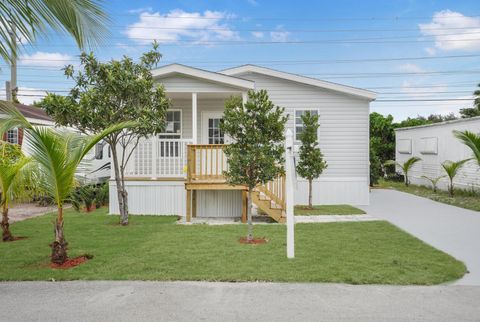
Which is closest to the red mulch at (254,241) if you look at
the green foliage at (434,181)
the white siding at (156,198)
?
the white siding at (156,198)

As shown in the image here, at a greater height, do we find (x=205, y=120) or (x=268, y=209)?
(x=205, y=120)

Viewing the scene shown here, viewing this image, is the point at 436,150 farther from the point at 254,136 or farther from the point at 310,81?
the point at 254,136

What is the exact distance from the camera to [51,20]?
271 centimetres

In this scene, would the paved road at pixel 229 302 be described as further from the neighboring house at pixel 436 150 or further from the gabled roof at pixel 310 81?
the neighboring house at pixel 436 150

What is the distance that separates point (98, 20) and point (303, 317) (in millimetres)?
3061

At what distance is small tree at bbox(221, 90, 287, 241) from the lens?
6.62 meters

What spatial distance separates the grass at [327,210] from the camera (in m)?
9.84

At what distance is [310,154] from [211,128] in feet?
10.8

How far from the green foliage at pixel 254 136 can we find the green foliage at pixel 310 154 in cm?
365

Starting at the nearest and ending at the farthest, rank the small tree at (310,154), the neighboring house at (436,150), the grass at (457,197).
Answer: the small tree at (310,154), the grass at (457,197), the neighboring house at (436,150)

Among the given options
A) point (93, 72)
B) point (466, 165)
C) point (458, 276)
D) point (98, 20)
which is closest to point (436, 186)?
point (466, 165)

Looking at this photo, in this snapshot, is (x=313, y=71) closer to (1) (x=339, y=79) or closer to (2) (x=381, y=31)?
(1) (x=339, y=79)

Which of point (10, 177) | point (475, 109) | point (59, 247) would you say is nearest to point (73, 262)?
point (59, 247)

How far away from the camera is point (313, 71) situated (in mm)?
28578
